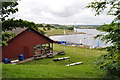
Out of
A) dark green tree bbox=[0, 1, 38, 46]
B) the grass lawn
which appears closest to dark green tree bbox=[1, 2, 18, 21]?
dark green tree bbox=[0, 1, 38, 46]

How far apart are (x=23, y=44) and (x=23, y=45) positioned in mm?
154

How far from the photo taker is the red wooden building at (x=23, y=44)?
17.6 meters

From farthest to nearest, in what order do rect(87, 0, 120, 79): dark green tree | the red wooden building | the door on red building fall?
the door on red building → the red wooden building → rect(87, 0, 120, 79): dark green tree

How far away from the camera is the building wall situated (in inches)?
695

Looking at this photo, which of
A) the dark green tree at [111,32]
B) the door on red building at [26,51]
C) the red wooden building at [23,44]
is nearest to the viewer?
the dark green tree at [111,32]

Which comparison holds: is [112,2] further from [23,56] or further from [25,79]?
[23,56]

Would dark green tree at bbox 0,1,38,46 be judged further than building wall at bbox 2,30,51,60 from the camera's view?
No

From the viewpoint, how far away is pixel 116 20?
6.09 metres

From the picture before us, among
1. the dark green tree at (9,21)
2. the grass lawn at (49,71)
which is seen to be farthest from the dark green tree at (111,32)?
the dark green tree at (9,21)

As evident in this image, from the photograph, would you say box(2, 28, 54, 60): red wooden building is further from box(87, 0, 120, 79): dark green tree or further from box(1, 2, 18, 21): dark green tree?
box(87, 0, 120, 79): dark green tree

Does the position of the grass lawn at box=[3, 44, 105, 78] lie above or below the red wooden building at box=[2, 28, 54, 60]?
below

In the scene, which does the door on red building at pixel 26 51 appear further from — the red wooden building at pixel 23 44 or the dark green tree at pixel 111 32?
the dark green tree at pixel 111 32

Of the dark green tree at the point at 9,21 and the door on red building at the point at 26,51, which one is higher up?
the dark green tree at the point at 9,21

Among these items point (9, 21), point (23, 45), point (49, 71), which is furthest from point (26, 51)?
point (9, 21)
